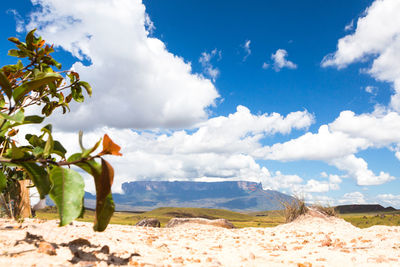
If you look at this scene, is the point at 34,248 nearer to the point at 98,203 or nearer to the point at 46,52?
the point at 46,52

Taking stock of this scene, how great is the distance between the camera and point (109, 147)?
1.71 m

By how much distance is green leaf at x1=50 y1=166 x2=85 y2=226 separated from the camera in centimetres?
180

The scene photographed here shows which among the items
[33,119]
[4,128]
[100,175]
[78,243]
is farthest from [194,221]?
[100,175]

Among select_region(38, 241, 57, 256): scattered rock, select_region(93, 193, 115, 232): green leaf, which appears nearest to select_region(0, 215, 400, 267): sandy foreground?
select_region(38, 241, 57, 256): scattered rock

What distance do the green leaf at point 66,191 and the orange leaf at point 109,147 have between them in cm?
31

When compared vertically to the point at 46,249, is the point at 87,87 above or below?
above

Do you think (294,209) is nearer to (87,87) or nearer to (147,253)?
(147,253)

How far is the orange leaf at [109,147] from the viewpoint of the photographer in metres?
1.67

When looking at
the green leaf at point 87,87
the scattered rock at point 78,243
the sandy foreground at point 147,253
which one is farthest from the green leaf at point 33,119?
the scattered rock at point 78,243

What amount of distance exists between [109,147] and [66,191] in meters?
0.45

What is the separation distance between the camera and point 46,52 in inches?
141

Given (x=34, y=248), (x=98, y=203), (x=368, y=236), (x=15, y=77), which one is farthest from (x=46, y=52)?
(x=368, y=236)

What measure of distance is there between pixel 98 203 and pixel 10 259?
9.31 ft

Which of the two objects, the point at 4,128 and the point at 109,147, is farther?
the point at 4,128
